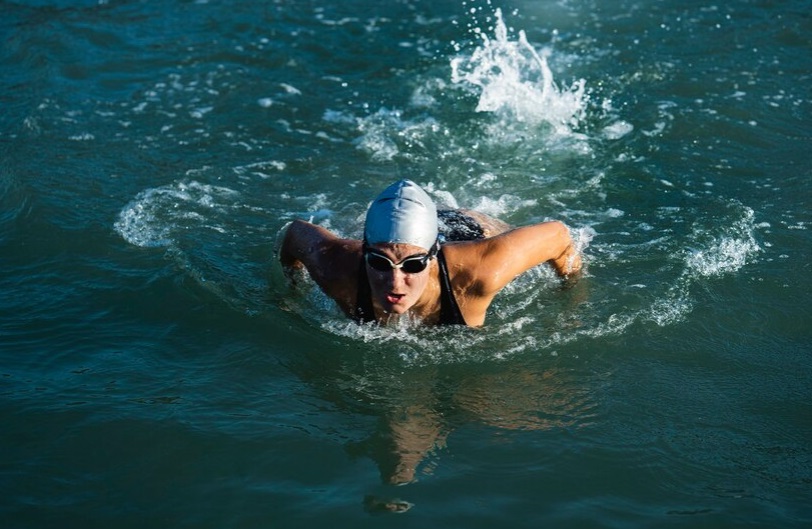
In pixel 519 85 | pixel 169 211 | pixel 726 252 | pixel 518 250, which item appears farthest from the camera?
pixel 519 85

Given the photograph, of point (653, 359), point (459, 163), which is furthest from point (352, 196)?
point (653, 359)

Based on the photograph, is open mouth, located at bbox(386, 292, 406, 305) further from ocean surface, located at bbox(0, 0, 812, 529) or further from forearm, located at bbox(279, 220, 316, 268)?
forearm, located at bbox(279, 220, 316, 268)

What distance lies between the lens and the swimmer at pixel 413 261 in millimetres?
5844

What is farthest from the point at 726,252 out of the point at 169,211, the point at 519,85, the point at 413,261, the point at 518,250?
the point at 169,211

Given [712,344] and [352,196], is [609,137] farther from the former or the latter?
[712,344]

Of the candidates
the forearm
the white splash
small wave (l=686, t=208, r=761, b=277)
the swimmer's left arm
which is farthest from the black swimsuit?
the white splash

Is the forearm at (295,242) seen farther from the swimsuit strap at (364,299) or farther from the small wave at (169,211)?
the small wave at (169,211)

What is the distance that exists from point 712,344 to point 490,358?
147 centimetres

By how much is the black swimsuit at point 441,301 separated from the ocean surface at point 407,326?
113 mm

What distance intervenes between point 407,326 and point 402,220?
902 millimetres

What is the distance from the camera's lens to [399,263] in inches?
228

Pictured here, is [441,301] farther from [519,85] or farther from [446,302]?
[519,85]

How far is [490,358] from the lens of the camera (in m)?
6.20

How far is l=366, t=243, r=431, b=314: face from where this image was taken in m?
5.80
